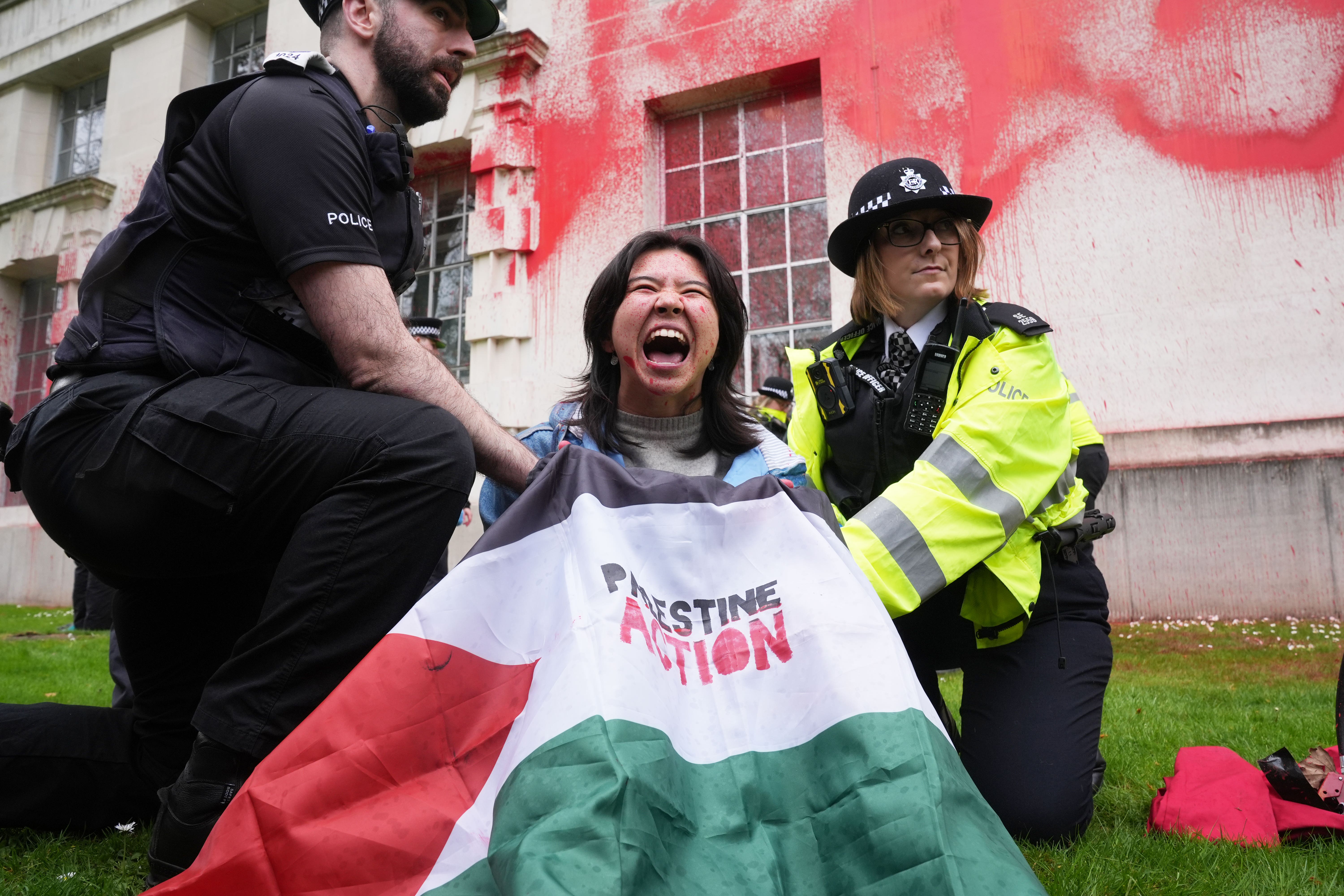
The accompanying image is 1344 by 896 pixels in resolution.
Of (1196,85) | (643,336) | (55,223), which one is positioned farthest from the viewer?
(55,223)

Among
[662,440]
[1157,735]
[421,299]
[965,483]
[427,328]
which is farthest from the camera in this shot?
[421,299]

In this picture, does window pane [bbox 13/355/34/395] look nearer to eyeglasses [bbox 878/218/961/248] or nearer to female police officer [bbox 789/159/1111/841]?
female police officer [bbox 789/159/1111/841]

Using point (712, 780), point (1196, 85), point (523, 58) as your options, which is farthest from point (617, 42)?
point (712, 780)

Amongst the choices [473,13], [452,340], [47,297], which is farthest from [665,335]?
[47,297]

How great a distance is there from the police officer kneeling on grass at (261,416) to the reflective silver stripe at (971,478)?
110 cm

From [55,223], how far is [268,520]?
48.5 feet

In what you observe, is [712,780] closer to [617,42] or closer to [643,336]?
[643,336]

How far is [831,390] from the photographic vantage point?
3113 millimetres

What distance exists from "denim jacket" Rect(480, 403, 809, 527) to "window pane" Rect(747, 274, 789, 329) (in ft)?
21.2

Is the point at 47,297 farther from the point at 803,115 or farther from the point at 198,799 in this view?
the point at 198,799

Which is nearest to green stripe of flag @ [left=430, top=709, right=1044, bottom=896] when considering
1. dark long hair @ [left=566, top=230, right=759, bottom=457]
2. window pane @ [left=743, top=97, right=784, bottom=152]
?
dark long hair @ [left=566, top=230, right=759, bottom=457]

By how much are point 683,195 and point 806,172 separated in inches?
52.1

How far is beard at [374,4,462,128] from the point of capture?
99.8 inches

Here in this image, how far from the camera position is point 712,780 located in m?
1.48
